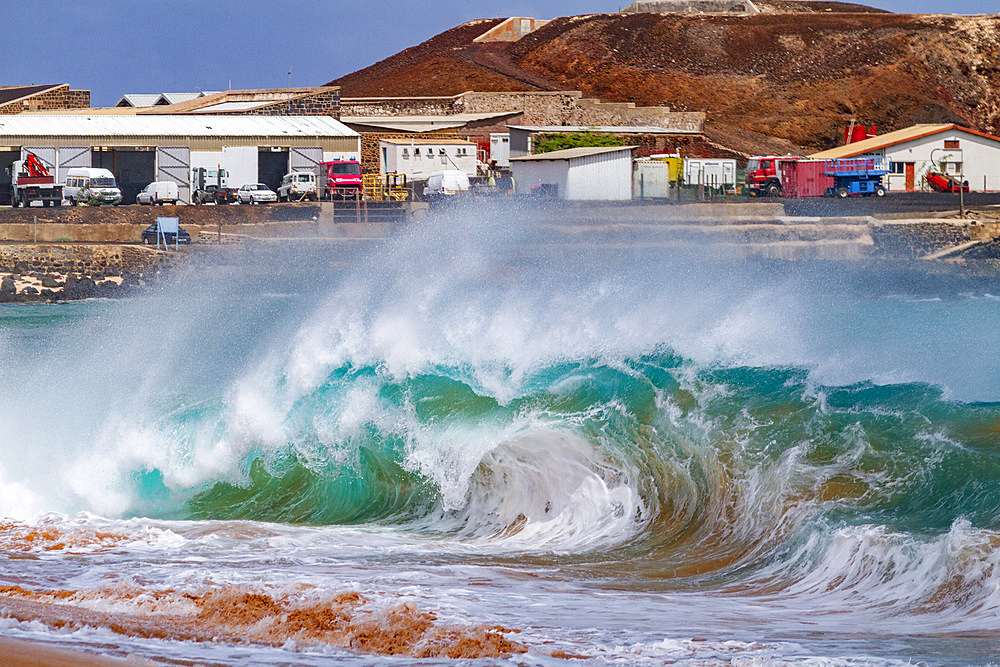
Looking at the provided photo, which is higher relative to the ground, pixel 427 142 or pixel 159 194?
pixel 427 142

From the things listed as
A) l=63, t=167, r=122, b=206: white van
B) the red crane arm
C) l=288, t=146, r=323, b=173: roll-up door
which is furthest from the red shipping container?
the red crane arm

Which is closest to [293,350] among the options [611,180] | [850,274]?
[850,274]

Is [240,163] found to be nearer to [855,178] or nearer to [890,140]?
[855,178]

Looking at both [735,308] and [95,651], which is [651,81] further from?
[95,651]

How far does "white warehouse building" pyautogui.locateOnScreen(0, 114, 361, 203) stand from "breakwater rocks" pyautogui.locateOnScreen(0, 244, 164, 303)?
9881mm

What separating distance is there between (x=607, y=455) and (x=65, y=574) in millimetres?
4497

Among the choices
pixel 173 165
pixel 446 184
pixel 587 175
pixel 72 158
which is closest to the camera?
pixel 587 175

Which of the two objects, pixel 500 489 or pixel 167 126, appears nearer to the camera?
pixel 500 489

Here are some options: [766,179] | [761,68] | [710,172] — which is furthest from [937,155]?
[761,68]

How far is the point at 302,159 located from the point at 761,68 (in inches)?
1885

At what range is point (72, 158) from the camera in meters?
45.8

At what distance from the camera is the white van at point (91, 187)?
4194 centimetres

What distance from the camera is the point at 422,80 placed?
8319cm

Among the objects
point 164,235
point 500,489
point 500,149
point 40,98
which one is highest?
point 40,98
